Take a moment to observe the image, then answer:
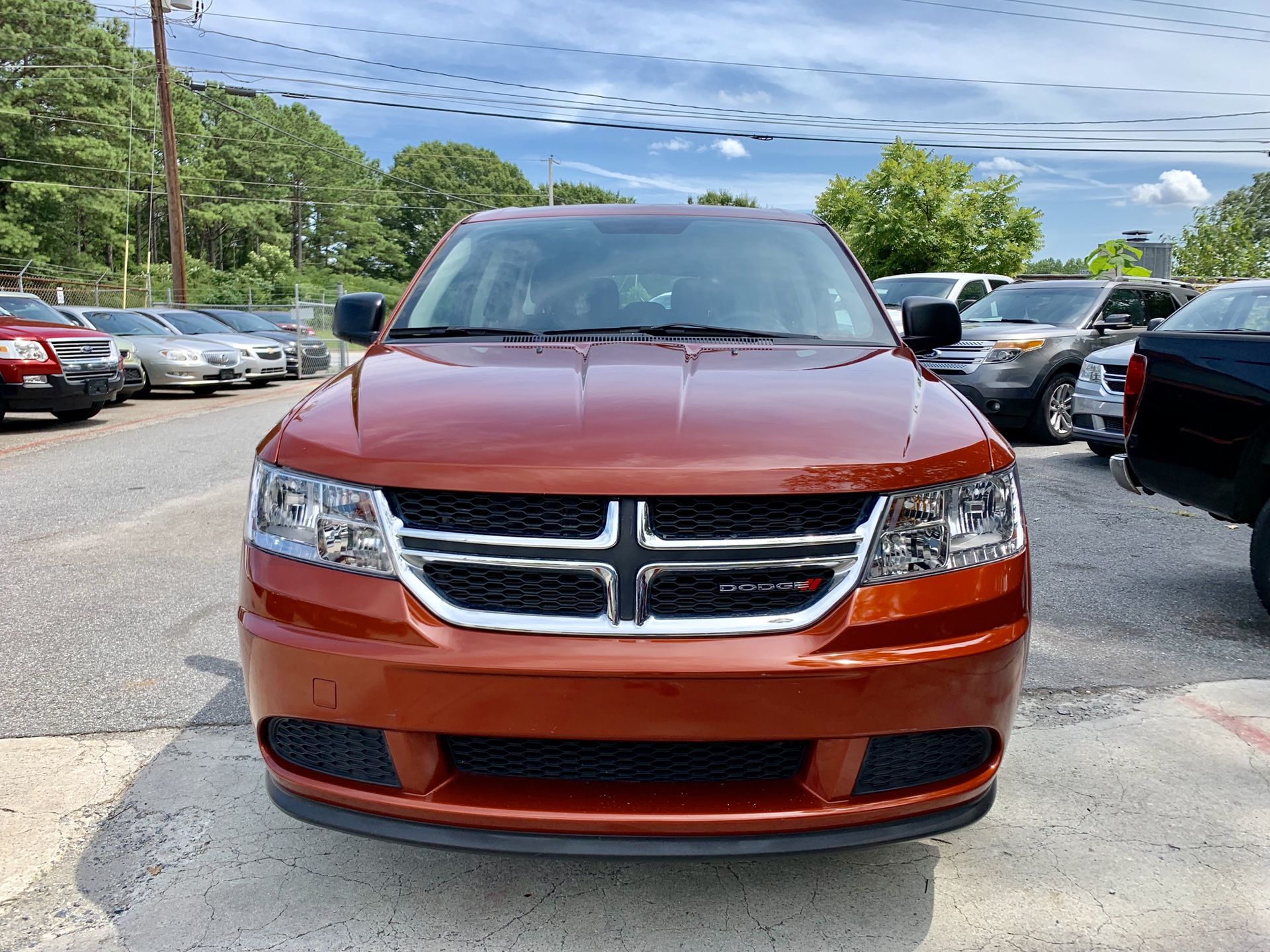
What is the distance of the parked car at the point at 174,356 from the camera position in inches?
645

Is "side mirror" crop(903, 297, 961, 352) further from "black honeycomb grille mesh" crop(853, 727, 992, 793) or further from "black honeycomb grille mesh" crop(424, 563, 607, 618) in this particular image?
"black honeycomb grille mesh" crop(424, 563, 607, 618)

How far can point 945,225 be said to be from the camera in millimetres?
26750

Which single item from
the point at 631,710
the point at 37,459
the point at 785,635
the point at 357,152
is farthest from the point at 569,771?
the point at 357,152

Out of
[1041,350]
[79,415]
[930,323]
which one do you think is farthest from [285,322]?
[930,323]

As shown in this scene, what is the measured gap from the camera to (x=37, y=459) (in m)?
9.60

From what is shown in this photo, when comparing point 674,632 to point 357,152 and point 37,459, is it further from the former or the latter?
point 357,152

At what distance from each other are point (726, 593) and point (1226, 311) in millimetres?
4927

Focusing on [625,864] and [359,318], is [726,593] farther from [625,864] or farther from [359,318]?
[359,318]

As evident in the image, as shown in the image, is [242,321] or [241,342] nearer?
[241,342]

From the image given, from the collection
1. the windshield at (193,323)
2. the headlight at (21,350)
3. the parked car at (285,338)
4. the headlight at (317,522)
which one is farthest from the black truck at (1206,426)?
the parked car at (285,338)

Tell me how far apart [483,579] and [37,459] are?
9369 mm

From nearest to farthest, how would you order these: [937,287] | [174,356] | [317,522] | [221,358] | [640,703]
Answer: [640,703] < [317,522] < [937,287] < [174,356] < [221,358]

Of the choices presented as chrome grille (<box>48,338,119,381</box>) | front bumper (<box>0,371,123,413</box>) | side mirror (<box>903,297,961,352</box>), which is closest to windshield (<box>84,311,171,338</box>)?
chrome grille (<box>48,338,119,381</box>)

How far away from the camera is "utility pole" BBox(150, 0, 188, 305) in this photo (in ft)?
86.0
